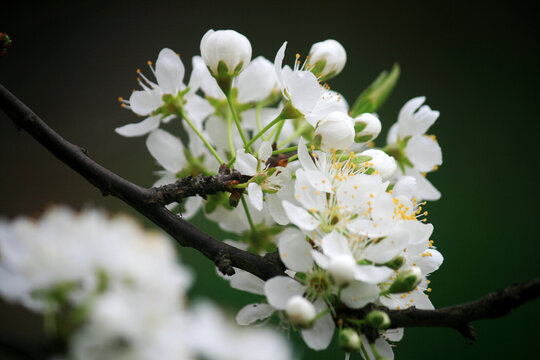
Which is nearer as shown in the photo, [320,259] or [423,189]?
[320,259]

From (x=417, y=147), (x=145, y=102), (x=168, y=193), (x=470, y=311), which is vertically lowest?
(x=470, y=311)

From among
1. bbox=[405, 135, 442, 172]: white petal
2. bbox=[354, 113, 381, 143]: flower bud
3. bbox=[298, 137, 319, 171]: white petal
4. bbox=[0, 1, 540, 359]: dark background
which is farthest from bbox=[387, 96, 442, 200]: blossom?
bbox=[0, 1, 540, 359]: dark background

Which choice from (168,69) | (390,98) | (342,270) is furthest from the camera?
(390,98)

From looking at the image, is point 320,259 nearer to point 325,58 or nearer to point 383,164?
point 383,164

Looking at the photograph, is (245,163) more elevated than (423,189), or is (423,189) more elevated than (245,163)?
(245,163)

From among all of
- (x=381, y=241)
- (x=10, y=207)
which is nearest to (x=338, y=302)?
(x=381, y=241)

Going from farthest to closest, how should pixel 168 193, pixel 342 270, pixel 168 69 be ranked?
pixel 168 69 < pixel 168 193 < pixel 342 270

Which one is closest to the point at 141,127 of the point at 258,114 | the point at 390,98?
the point at 258,114

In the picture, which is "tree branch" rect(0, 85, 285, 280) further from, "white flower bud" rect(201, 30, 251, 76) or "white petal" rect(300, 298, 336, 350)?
"white flower bud" rect(201, 30, 251, 76)
